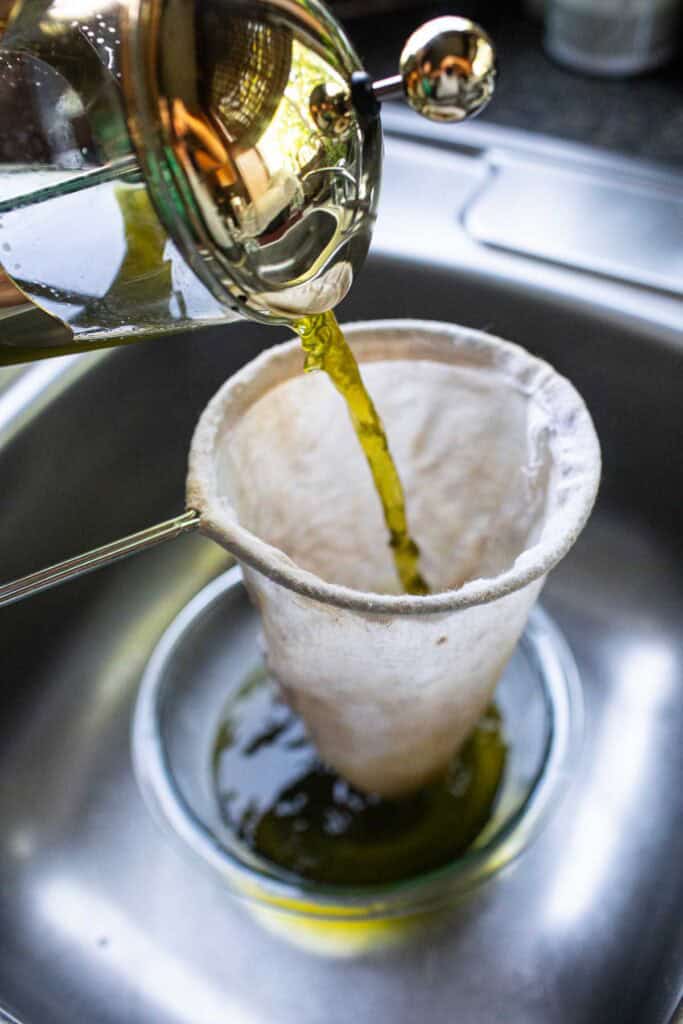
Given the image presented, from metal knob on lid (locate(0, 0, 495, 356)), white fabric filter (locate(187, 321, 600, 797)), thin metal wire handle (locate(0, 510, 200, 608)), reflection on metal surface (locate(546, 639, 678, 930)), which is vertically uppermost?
metal knob on lid (locate(0, 0, 495, 356))

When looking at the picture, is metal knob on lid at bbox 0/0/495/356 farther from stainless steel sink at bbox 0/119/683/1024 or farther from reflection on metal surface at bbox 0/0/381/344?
stainless steel sink at bbox 0/119/683/1024

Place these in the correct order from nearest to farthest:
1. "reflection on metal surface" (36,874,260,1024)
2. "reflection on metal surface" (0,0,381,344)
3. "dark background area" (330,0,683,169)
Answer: "reflection on metal surface" (0,0,381,344)
"reflection on metal surface" (36,874,260,1024)
"dark background area" (330,0,683,169)

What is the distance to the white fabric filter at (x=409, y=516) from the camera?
0.37 m

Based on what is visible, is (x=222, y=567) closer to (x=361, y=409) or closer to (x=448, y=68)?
(x=361, y=409)

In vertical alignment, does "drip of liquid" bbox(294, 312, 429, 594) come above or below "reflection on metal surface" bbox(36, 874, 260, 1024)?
above

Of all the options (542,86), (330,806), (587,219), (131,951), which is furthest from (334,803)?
(542,86)

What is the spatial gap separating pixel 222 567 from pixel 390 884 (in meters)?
0.22

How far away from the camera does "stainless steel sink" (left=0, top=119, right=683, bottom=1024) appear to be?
45cm

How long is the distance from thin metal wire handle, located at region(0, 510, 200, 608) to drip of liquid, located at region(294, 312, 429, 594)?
0.26ft

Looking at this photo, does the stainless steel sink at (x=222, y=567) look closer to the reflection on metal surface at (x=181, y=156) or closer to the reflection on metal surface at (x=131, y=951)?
the reflection on metal surface at (x=131, y=951)

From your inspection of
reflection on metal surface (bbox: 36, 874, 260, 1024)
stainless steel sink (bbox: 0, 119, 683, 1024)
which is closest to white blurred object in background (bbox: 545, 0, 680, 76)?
stainless steel sink (bbox: 0, 119, 683, 1024)

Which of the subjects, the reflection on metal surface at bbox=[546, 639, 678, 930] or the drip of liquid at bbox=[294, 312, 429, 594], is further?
the reflection on metal surface at bbox=[546, 639, 678, 930]

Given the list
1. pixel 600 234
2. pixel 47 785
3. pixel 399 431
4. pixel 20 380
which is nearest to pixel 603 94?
pixel 600 234

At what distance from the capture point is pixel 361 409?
0.41 metres
